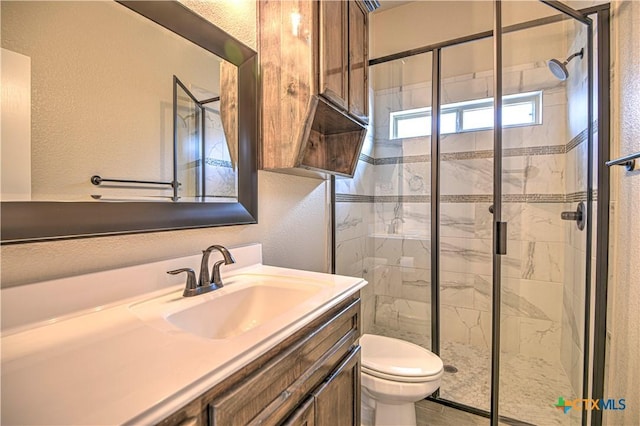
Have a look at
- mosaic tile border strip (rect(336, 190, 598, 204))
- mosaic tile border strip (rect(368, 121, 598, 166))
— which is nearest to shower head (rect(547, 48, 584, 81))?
mosaic tile border strip (rect(368, 121, 598, 166))

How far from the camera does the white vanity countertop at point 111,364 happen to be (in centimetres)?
39

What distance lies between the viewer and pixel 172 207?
0.94 metres

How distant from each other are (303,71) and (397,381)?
4.60 feet

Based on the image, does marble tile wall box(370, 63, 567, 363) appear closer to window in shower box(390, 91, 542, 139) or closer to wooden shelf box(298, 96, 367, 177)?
window in shower box(390, 91, 542, 139)

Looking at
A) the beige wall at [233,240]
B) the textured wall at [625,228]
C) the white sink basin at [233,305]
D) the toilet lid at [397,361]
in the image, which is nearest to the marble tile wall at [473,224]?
the textured wall at [625,228]

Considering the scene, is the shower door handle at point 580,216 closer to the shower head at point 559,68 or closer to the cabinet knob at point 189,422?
the shower head at point 559,68

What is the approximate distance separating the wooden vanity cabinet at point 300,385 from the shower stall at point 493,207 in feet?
3.13

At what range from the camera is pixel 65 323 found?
0.67m

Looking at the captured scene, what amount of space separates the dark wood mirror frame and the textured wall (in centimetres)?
156

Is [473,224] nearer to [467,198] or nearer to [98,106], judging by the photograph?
[467,198]

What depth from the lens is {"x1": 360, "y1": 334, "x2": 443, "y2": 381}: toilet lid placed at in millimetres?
1332

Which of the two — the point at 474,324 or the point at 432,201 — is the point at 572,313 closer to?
the point at 474,324

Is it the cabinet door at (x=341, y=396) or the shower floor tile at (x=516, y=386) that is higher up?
the cabinet door at (x=341, y=396)

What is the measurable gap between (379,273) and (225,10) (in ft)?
6.96
